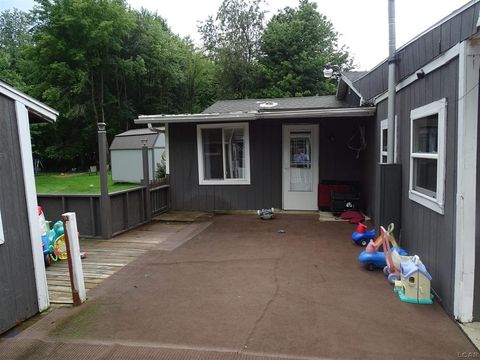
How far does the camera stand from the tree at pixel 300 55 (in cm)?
2212

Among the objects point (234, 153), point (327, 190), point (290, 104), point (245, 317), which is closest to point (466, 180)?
point (245, 317)

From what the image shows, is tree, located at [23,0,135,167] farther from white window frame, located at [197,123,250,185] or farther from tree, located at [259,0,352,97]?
white window frame, located at [197,123,250,185]

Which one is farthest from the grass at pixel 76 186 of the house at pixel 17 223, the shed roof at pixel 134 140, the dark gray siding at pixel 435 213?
the dark gray siding at pixel 435 213

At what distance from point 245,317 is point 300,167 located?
5.52m

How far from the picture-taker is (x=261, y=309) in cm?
347

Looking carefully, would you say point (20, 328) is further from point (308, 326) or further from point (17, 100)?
point (308, 326)

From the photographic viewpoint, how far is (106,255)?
5.50 m

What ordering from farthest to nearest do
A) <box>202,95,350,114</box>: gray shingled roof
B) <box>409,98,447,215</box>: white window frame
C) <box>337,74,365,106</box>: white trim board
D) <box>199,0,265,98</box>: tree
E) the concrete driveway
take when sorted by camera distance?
<box>199,0,265,98</box>: tree
<box>202,95,350,114</box>: gray shingled roof
<box>337,74,365,106</box>: white trim board
<box>409,98,447,215</box>: white window frame
the concrete driveway

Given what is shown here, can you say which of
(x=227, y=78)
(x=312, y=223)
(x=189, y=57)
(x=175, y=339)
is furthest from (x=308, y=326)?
(x=189, y=57)

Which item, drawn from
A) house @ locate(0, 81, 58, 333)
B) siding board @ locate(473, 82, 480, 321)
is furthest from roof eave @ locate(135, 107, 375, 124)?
house @ locate(0, 81, 58, 333)

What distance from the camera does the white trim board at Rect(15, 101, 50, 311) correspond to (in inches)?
135

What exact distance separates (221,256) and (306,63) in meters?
18.9

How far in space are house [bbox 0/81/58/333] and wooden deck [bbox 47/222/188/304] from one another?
1.55 ft

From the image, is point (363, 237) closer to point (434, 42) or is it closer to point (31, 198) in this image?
point (434, 42)
